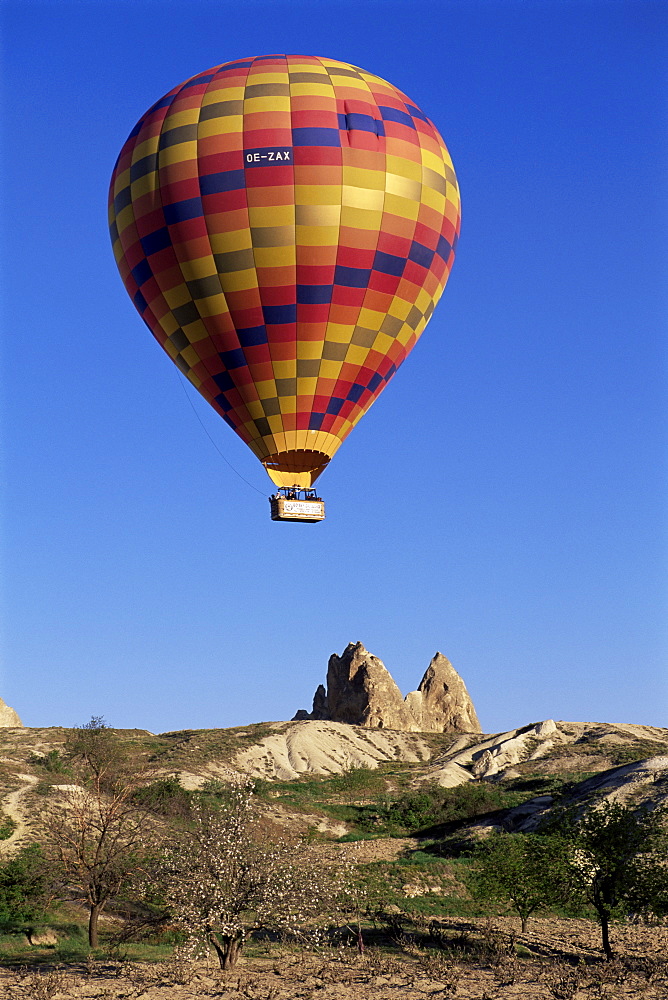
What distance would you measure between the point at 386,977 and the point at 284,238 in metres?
22.3

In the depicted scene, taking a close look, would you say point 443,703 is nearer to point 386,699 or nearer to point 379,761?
point 386,699

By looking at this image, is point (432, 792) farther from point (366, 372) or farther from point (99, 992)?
point (99, 992)

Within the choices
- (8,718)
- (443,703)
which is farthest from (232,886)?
(443,703)

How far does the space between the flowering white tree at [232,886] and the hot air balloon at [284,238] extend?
12.4m

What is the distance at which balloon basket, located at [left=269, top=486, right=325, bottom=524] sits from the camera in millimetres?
33875

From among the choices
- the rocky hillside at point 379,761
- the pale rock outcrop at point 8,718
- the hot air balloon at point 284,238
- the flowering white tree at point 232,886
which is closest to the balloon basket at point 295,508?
the hot air balloon at point 284,238

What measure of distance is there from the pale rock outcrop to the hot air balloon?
6459 cm

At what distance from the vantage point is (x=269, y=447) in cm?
3456

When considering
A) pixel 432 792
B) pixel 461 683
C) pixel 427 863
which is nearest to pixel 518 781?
pixel 432 792

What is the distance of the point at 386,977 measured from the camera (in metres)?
24.2

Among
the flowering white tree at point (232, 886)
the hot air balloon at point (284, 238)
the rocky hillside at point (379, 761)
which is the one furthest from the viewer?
the rocky hillside at point (379, 761)

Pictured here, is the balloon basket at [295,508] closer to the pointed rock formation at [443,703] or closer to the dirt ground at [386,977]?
the dirt ground at [386,977]

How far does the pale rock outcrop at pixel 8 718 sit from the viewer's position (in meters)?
90.2

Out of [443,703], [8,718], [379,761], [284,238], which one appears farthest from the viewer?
[443,703]
